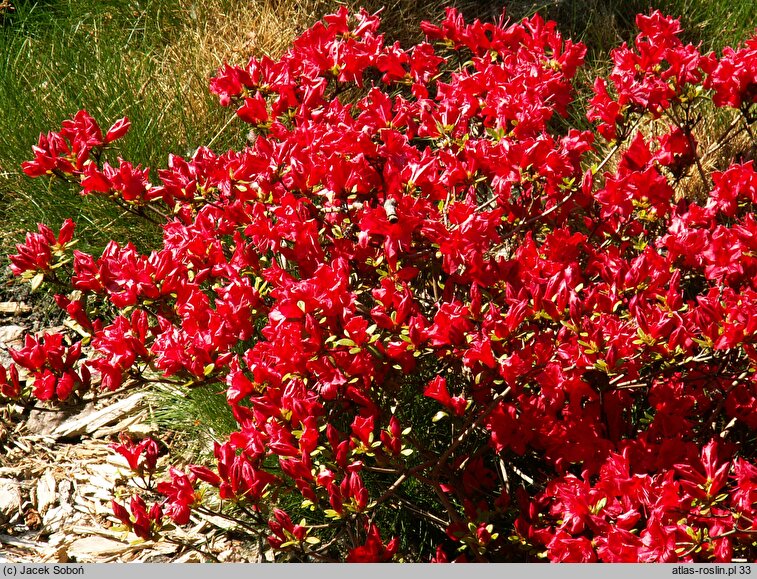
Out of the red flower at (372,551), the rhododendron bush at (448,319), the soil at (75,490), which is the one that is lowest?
the soil at (75,490)

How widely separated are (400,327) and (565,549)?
0.68 meters

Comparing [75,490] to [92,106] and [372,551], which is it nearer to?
[372,551]

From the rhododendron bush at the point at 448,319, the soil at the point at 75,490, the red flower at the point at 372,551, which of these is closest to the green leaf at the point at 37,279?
the rhododendron bush at the point at 448,319

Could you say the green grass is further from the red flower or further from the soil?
the red flower

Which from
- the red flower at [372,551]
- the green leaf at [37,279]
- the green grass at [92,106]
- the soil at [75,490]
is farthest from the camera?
the green grass at [92,106]

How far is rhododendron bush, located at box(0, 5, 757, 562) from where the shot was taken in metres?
1.99

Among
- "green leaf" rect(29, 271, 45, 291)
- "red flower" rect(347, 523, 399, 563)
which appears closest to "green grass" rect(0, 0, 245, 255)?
"green leaf" rect(29, 271, 45, 291)

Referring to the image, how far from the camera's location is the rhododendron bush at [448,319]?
1.99 m

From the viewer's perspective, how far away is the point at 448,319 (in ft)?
6.50

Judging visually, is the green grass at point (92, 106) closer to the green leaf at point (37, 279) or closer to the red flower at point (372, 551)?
the green leaf at point (37, 279)

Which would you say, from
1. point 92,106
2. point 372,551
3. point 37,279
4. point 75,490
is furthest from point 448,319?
point 92,106

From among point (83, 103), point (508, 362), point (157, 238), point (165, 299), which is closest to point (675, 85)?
point (508, 362)

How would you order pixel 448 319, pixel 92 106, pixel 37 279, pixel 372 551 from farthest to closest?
pixel 92 106
pixel 37 279
pixel 372 551
pixel 448 319

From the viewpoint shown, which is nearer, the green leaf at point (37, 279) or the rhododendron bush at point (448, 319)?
the rhododendron bush at point (448, 319)
